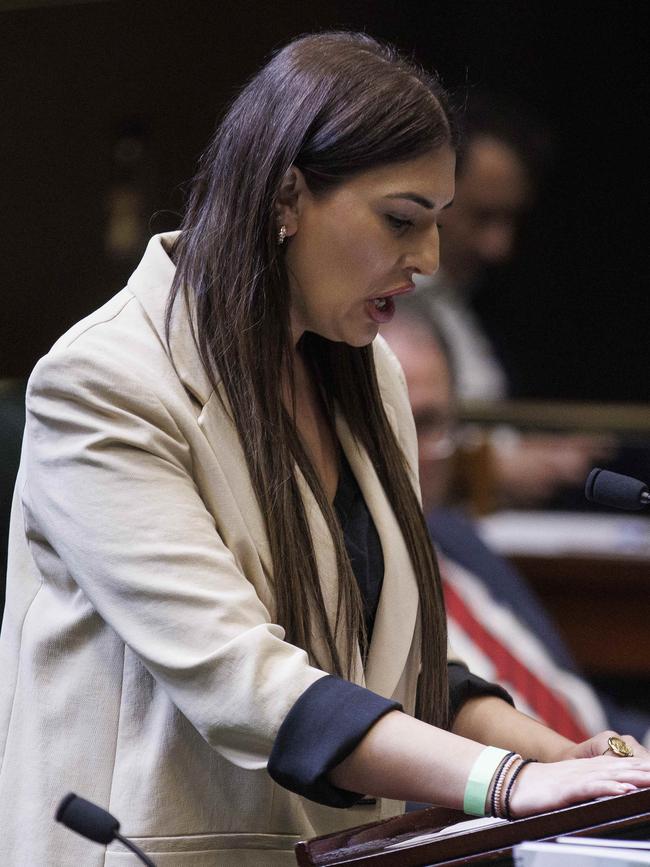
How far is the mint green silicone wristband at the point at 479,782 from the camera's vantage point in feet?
3.96

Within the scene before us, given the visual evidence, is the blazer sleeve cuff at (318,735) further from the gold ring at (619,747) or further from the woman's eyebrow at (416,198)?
the woman's eyebrow at (416,198)

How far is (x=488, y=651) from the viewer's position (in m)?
2.74

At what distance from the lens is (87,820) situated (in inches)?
41.9

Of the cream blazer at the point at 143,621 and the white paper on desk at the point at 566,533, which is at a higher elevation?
the cream blazer at the point at 143,621

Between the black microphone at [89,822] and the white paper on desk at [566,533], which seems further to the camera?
the white paper on desk at [566,533]

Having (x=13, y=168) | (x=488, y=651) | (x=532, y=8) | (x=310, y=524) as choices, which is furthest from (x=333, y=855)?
(x=532, y=8)

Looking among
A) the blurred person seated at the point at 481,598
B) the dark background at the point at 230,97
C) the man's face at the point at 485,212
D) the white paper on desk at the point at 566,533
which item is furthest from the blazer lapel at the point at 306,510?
the man's face at the point at 485,212

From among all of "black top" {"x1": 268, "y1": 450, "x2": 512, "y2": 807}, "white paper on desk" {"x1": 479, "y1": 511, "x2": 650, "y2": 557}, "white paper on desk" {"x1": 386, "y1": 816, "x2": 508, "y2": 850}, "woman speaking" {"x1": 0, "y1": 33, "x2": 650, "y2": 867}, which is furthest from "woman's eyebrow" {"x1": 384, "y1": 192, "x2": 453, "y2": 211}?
"white paper on desk" {"x1": 479, "y1": 511, "x2": 650, "y2": 557}

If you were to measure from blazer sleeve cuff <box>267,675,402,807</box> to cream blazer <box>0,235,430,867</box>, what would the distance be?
0.05ft

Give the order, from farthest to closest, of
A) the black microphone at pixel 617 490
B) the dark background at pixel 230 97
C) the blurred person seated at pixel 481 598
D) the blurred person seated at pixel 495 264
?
the blurred person seated at pixel 495 264
the dark background at pixel 230 97
the blurred person seated at pixel 481 598
the black microphone at pixel 617 490

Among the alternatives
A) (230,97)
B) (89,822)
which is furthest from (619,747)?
(230,97)

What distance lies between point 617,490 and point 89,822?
0.61 meters

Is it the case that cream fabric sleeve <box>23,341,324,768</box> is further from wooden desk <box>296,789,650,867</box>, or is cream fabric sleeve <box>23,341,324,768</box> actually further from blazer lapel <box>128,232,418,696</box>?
wooden desk <box>296,789,650,867</box>

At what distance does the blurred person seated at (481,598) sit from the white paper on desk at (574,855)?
Result: 1.67 meters
